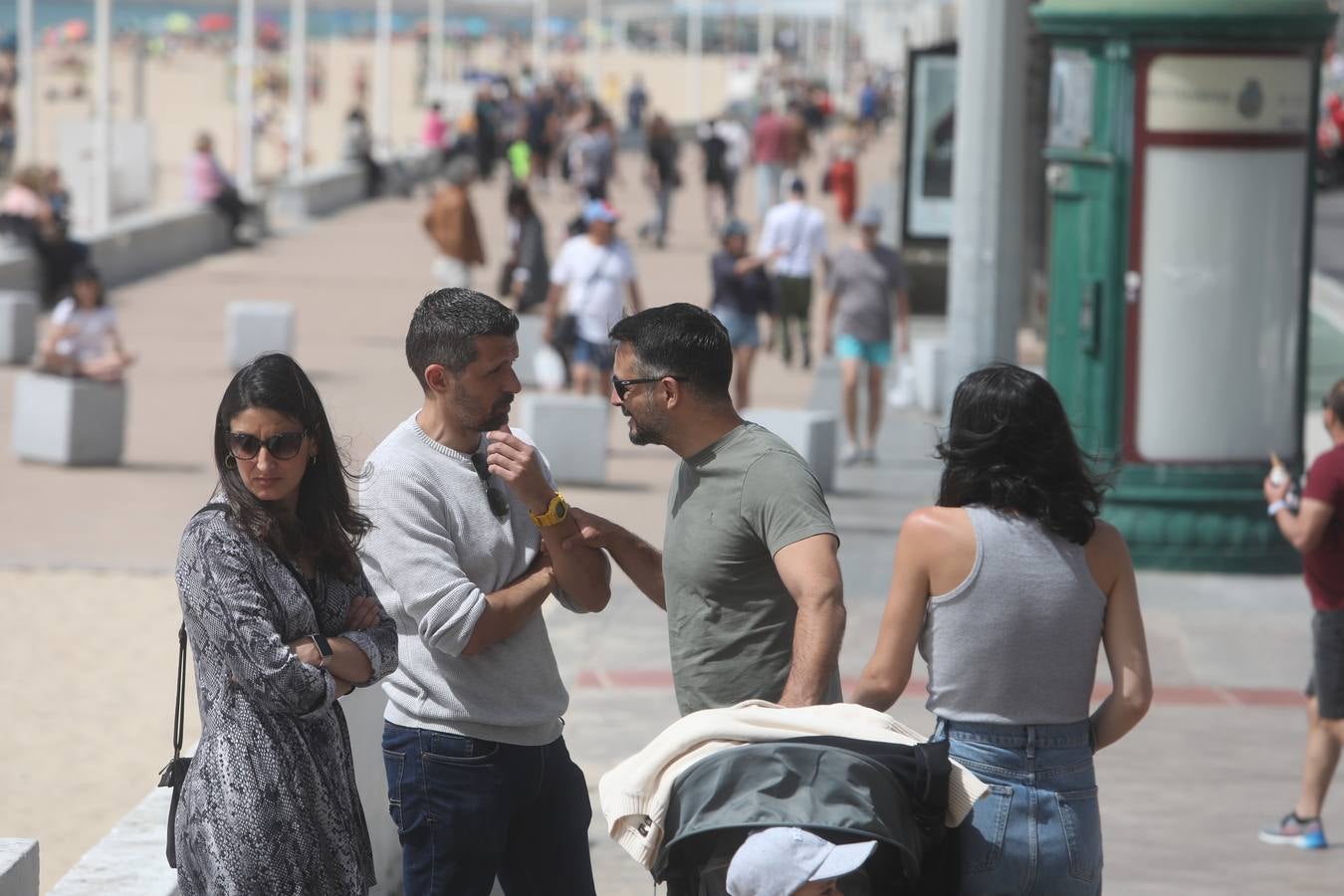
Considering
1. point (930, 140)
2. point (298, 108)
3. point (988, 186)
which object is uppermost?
point (298, 108)

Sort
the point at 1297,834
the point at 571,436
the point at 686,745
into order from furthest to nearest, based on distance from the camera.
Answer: the point at 571,436
the point at 1297,834
the point at 686,745

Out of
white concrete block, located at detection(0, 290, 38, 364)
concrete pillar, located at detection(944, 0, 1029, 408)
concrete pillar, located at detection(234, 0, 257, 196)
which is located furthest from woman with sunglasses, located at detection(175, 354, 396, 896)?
concrete pillar, located at detection(234, 0, 257, 196)

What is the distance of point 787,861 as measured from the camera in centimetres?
365

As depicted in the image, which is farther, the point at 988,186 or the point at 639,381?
the point at 988,186

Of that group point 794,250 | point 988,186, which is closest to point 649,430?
point 988,186

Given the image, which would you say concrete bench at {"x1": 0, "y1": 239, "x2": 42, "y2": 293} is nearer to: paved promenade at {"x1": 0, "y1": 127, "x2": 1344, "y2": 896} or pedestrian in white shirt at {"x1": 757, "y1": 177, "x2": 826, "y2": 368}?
paved promenade at {"x1": 0, "y1": 127, "x2": 1344, "y2": 896}

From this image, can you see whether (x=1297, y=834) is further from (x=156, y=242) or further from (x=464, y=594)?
(x=156, y=242)

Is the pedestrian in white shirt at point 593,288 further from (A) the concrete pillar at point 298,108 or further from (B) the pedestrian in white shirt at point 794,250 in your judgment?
(A) the concrete pillar at point 298,108

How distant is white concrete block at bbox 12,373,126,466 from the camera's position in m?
14.5

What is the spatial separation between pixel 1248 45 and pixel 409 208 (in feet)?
96.4

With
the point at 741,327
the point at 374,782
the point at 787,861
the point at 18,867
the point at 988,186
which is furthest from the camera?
the point at 741,327

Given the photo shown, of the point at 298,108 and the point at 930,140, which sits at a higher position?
the point at 298,108

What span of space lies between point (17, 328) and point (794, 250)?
7323mm

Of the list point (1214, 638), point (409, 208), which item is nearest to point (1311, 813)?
point (1214, 638)
